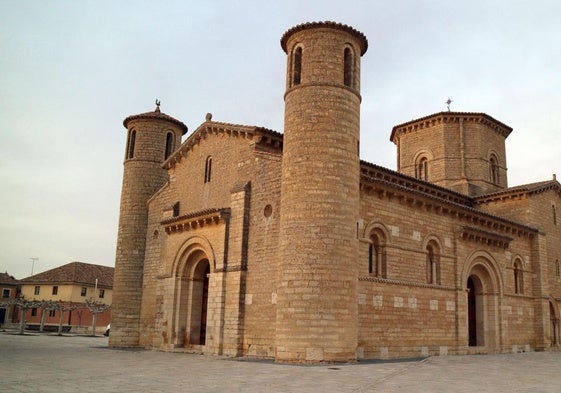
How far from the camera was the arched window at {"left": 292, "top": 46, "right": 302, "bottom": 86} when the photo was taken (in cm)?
1864

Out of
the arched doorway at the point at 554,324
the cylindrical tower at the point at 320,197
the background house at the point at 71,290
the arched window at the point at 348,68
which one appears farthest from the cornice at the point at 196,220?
the background house at the point at 71,290

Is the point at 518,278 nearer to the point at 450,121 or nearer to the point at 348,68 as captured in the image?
the point at 450,121

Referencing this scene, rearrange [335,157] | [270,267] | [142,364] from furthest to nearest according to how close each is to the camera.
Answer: [270,267] → [335,157] → [142,364]

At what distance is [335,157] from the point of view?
1728cm

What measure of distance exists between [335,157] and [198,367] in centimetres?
781

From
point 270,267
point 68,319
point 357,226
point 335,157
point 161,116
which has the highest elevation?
point 161,116

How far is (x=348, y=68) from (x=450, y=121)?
47.8ft

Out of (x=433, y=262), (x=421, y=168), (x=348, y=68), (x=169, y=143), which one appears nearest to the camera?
(x=348, y=68)

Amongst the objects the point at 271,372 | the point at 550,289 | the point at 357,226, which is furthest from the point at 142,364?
the point at 550,289

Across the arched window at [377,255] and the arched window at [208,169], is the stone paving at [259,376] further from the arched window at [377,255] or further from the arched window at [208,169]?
the arched window at [208,169]

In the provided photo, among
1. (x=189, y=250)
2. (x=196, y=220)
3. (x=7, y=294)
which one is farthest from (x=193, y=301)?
(x=7, y=294)

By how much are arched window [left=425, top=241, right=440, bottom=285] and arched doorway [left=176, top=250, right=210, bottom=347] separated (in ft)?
30.1

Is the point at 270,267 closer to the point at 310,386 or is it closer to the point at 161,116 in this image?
the point at 310,386

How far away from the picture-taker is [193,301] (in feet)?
73.5
